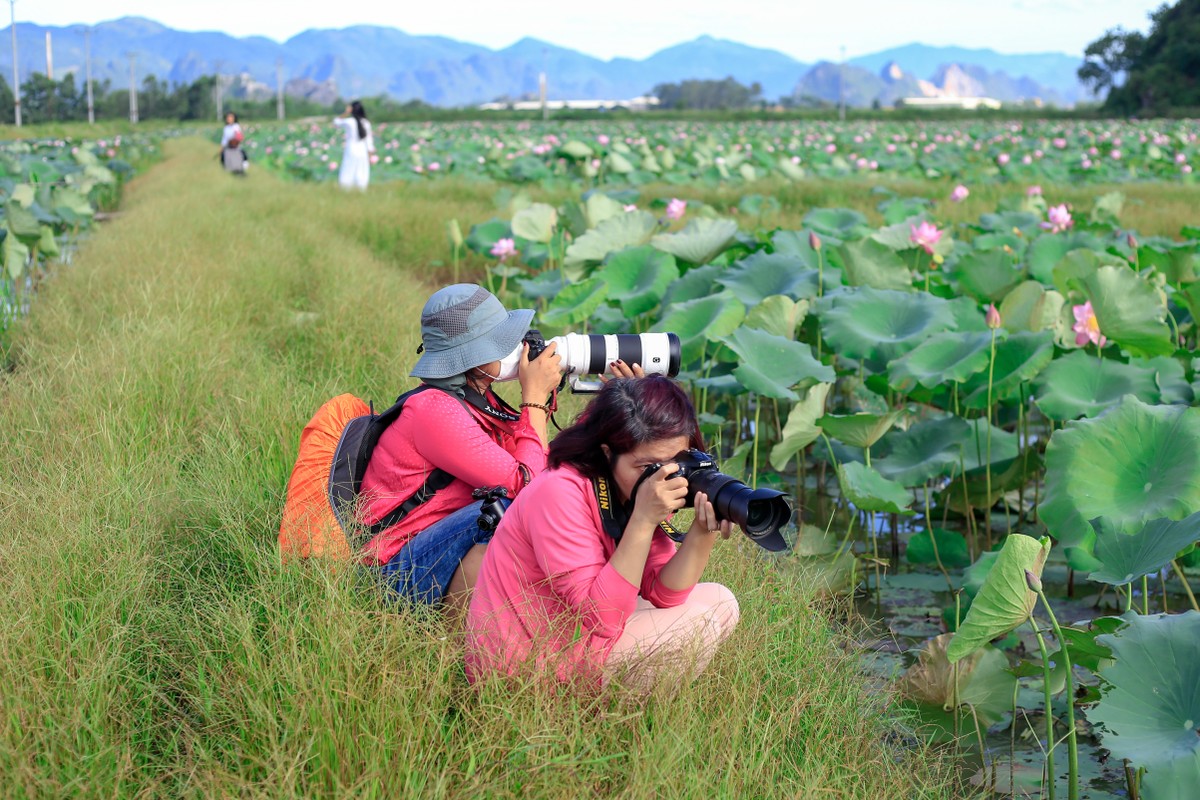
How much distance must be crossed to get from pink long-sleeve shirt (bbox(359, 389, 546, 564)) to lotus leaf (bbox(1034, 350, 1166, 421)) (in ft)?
5.34

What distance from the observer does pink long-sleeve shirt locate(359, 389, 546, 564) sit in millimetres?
A: 2334

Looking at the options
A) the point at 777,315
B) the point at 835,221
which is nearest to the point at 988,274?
the point at 777,315

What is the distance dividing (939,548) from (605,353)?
1.46 m

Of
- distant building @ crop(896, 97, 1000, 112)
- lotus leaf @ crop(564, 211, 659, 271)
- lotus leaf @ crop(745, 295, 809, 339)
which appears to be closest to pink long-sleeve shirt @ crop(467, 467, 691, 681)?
lotus leaf @ crop(745, 295, 809, 339)

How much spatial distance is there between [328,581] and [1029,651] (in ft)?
5.85

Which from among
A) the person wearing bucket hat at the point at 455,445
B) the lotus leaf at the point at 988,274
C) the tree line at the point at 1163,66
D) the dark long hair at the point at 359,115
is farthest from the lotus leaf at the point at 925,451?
the tree line at the point at 1163,66

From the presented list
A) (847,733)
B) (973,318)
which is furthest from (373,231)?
(847,733)

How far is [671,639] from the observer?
2016 millimetres

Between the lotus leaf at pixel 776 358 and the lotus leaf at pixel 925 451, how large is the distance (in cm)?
30

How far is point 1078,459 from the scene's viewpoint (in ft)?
8.02

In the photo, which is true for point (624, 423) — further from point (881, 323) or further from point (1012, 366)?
point (881, 323)

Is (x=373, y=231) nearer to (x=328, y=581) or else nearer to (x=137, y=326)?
(x=137, y=326)

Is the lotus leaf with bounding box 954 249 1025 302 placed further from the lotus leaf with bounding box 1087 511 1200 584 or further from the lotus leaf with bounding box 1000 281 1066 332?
the lotus leaf with bounding box 1087 511 1200 584

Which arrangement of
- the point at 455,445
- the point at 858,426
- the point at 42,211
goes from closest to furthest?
the point at 455,445 → the point at 858,426 → the point at 42,211
